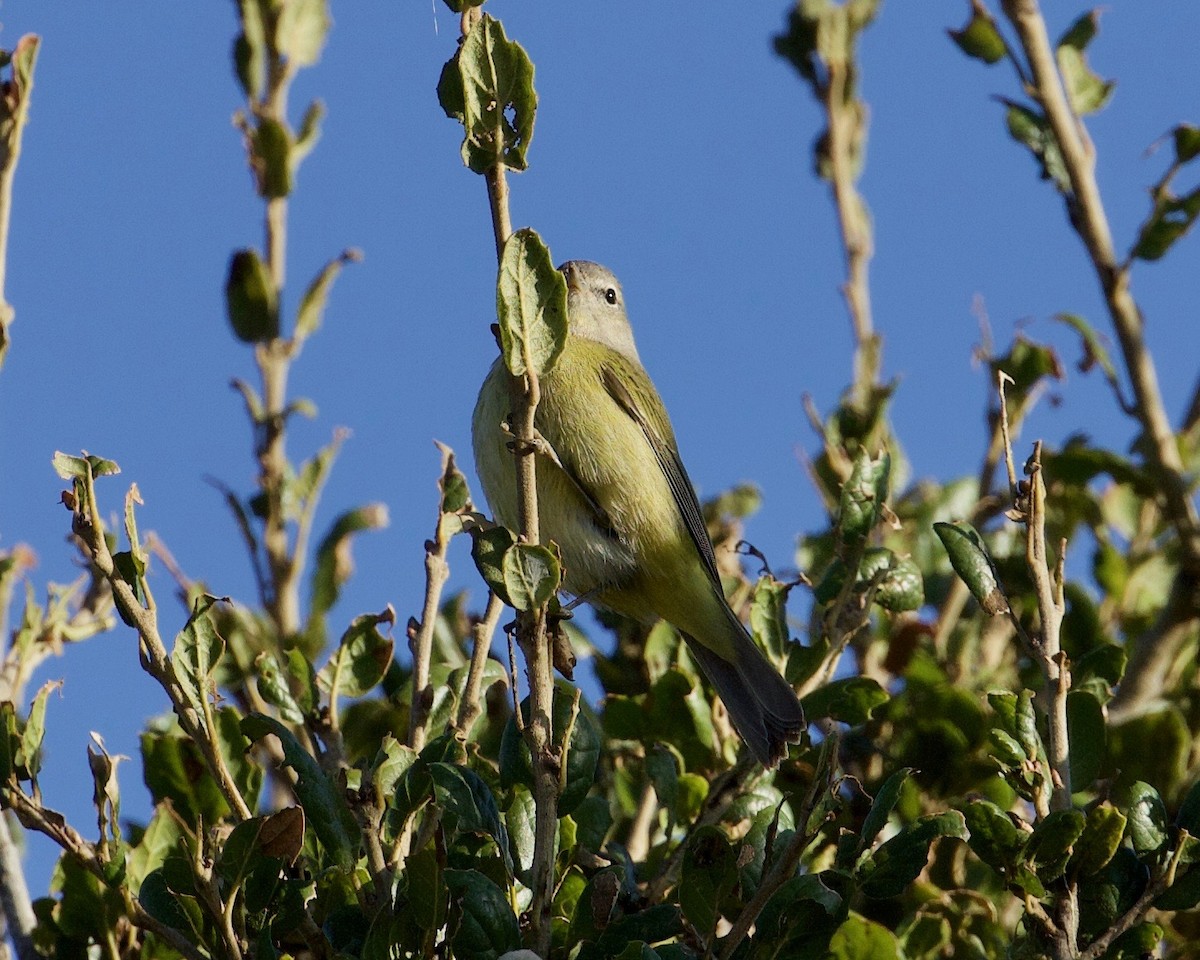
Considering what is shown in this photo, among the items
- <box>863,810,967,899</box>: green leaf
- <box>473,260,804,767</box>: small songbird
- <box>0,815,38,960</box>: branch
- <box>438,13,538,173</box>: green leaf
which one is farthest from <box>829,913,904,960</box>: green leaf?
<box>0,815,38,960</box>: branch

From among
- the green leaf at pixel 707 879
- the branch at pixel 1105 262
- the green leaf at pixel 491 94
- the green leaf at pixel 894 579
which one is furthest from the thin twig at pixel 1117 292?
the green leaf at pixel 491 94

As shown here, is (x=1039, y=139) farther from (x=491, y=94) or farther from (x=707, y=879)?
(x=707, y=879)

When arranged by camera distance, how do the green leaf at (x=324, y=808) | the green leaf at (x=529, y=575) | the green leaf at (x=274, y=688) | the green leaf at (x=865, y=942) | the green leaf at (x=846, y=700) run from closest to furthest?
the green leaf at (x=529, y=575)
the green leaf at (x=324, y=808)
the green leaf at (x=865, y=942)
the green leaf at (x=274, y=688)
the green leaf at (x=846, y=700)

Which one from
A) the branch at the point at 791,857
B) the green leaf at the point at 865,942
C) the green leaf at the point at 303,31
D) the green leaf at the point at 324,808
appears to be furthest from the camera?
the green leaf at the point at 303,31

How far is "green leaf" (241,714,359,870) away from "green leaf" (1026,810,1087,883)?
43.6 inches

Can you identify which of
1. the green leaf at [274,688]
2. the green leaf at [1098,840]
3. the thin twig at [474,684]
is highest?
the green leaf at [274,688]

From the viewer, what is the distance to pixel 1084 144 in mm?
4199

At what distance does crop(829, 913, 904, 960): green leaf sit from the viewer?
2.66m

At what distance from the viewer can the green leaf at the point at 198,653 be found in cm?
258

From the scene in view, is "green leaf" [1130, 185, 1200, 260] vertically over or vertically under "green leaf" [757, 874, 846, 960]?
over

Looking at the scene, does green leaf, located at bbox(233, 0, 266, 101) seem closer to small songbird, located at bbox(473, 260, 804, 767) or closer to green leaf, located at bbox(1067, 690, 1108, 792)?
small songbird, located at bbox(473, 260, 804, 767)

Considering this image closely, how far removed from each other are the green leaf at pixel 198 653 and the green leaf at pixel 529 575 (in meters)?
0.53

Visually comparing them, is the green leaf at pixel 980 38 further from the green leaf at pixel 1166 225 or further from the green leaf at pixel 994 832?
the green leaf at pixel 994 832

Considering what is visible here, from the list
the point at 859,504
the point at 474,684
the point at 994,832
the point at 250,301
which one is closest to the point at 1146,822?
the point at 994,832
